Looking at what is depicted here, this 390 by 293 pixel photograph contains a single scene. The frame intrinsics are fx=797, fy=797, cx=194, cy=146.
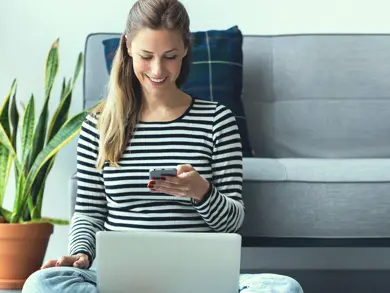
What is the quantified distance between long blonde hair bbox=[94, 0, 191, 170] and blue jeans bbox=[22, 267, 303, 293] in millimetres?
330

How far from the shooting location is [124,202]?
1.80 metres

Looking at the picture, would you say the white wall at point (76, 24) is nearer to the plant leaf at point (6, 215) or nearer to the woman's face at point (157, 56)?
Result: the plant leaf at point (6, 215)

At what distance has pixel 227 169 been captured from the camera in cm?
180

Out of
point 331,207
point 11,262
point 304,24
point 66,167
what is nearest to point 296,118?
point 304,24

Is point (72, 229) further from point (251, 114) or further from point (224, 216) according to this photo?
point (251, 114)

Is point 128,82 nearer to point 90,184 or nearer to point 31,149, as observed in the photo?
point 90,184

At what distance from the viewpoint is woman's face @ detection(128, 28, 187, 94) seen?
173 centimetres

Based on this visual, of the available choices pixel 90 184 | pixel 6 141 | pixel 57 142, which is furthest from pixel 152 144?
pixel 6 141

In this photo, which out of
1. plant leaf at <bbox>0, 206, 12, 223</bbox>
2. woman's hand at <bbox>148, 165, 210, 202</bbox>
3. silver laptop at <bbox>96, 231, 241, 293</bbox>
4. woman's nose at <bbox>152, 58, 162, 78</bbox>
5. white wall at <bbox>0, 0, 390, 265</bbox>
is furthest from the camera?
white wall at <bbox>0, 0, 390, 265</bbox>

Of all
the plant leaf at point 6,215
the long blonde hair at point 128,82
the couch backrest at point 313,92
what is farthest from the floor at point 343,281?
the long blonde hair at point 128,82

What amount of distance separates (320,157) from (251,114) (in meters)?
0.28

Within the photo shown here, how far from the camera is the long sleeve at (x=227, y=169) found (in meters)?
1.75

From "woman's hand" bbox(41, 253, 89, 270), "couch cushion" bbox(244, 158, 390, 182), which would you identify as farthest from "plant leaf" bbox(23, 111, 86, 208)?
"woman's hand" bbox(41, 253, 89, 270)

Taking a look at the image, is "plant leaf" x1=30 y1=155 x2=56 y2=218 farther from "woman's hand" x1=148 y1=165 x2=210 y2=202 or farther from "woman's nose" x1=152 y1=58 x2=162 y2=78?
"woman's hand" x1=148 y1=165 x2=210 y2=202
